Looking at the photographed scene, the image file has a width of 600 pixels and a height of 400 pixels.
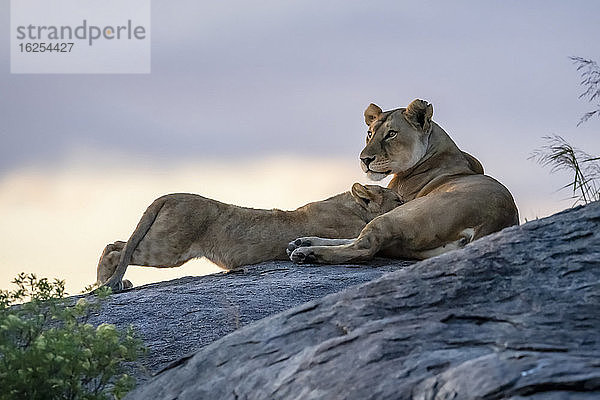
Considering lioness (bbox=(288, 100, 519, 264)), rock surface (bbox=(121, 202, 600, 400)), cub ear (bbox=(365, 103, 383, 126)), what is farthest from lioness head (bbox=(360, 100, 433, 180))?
rock surface (bbox=(121, 202, 600, 400))

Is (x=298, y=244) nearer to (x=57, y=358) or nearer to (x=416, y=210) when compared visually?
(x=416, y=210)

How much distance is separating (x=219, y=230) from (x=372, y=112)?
5.69ft

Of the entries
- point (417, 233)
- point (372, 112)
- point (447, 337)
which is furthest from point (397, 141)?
point (447, 337)

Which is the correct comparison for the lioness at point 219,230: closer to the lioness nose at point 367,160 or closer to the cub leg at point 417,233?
the lioness nose at point 367,160

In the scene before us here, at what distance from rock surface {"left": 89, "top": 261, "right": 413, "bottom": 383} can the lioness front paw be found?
326 millimetres

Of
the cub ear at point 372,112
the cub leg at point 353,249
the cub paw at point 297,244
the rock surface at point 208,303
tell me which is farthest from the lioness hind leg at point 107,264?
the cub ear at point 372,112

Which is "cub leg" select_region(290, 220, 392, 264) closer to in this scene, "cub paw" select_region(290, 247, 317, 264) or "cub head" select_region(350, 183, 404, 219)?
"cub paw" select_region(290, 247, 317, 264)

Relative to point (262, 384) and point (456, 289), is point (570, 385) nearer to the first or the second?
point (456, 289)

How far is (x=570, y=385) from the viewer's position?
2.68m

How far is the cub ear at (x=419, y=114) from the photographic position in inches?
321

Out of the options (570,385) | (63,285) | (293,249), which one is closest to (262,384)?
(570,385)

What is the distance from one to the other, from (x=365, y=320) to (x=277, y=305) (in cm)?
254

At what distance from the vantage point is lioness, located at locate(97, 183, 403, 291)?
25.3 ft

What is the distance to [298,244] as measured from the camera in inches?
297
